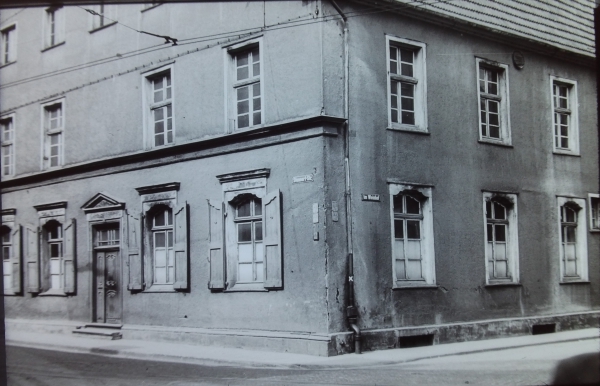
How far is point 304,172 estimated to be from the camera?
1255cm

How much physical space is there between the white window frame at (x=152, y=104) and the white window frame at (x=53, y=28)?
9.52ft

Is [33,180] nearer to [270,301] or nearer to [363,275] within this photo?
[270,301]

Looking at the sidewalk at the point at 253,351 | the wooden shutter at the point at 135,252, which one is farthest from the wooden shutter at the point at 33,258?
the wooden shutter at the point at 135,252

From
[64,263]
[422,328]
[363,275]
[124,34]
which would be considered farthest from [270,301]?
[124,34]

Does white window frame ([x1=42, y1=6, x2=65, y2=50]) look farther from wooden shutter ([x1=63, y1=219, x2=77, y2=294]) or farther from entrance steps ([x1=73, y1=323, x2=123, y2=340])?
entrance steps ([x1=73, y1=323, x2=123, y2=340])

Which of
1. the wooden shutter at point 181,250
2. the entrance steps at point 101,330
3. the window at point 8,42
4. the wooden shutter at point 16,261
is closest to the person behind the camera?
the wooden shutter at point 181,250

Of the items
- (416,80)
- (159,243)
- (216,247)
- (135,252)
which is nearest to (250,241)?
(216,247)

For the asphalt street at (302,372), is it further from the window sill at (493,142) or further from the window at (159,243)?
the window sill at (493,142)

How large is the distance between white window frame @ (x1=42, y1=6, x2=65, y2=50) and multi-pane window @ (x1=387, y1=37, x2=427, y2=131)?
28.7 ft

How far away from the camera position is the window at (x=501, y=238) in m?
14.6

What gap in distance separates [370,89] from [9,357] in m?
8.85

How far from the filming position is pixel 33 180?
17.2m

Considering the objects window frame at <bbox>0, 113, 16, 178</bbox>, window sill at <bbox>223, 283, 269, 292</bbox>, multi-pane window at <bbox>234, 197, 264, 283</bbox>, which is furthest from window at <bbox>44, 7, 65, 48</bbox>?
window sill at <bbox>223, 283, 269, 292</bbox>

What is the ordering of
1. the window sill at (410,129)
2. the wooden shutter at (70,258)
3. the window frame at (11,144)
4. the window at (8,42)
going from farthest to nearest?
the window frame at (11,144)
the wooden shutter at (70,258)
the window at (8,42)
the window sill at (410,129)
